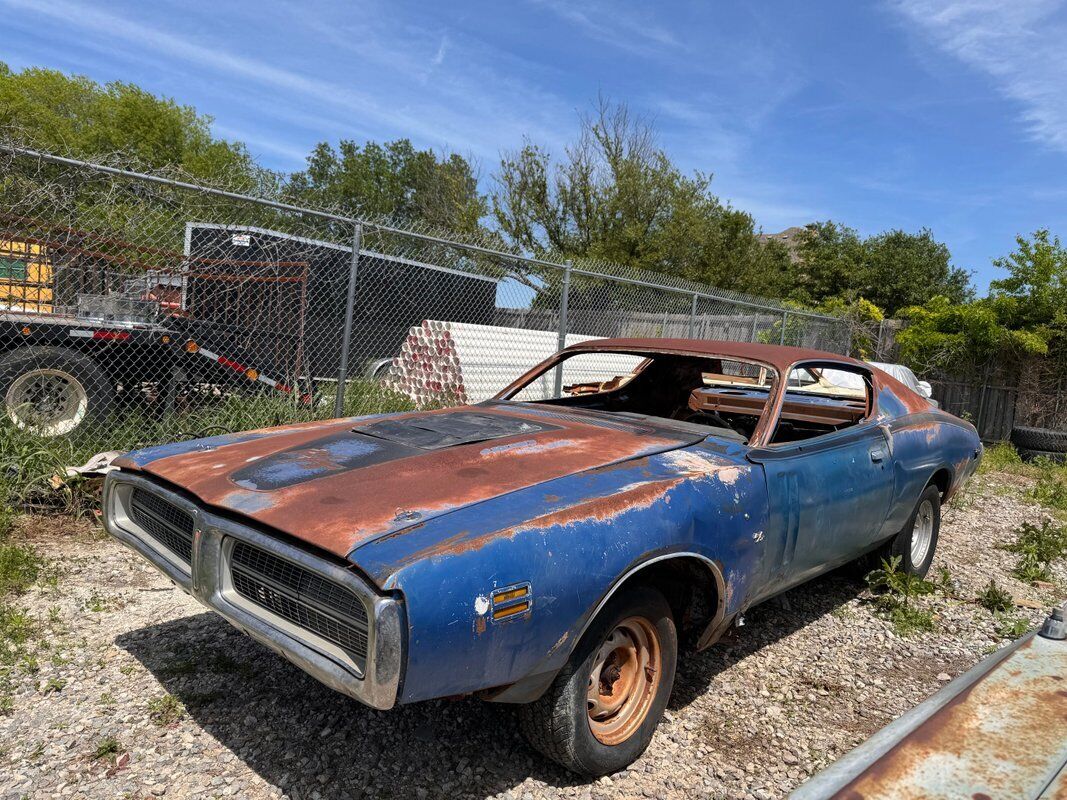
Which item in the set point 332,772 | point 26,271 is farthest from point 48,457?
point 332,772

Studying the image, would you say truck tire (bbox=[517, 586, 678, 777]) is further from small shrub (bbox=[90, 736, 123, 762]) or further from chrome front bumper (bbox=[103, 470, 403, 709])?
small shrub (bbox=[90, 736, 123, 762])

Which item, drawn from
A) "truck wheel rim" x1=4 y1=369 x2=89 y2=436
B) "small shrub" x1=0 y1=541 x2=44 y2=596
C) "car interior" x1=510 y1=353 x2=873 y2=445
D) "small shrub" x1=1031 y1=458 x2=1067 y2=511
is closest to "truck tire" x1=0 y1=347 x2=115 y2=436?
"truck wheel rim" x1=4 y1=369 x2=89 y2=436

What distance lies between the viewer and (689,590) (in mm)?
2742

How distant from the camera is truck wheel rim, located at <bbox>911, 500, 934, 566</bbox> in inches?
178

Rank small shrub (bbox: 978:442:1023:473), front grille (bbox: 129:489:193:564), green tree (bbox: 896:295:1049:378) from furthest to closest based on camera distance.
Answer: green tree (bbox: 896:295:1049:378)
small shrub (bbox: 978:442:1023:473)
front grille (bbox: 129:489:193:564)

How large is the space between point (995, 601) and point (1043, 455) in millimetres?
7812

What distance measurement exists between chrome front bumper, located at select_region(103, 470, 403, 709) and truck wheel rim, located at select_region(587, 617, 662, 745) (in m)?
0.88

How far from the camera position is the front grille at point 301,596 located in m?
1.95

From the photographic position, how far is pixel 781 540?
2.92 metres

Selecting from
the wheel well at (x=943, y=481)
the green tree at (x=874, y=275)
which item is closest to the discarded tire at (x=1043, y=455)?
the wheel well at (x=943, y=481)

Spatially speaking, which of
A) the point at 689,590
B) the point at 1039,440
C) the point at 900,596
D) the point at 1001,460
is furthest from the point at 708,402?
the point at 1039,440

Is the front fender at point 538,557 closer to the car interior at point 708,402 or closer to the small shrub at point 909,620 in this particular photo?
the car interior at point 708,402

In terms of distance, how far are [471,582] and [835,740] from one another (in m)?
1.86

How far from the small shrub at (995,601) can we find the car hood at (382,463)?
255 cm
